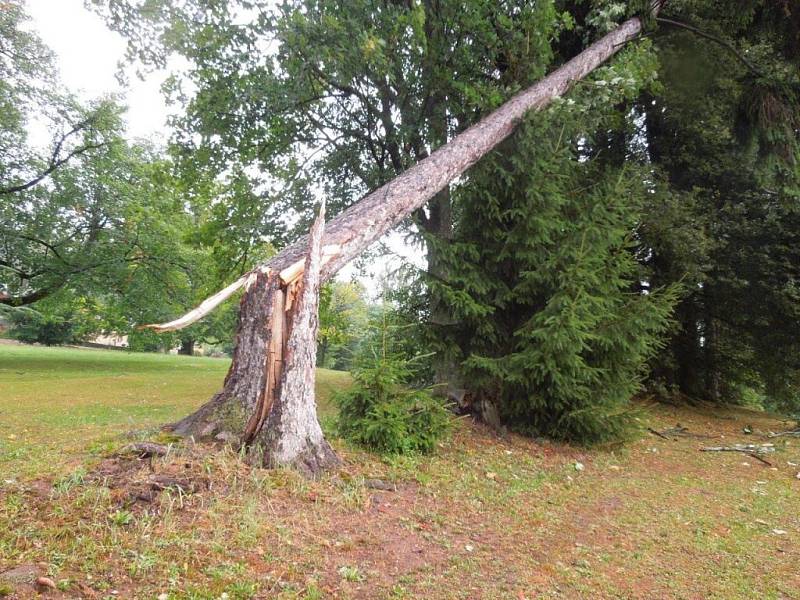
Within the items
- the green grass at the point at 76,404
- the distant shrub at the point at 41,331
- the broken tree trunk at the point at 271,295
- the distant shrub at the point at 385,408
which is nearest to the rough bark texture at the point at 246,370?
the broken tree trunk at the point at 271,295

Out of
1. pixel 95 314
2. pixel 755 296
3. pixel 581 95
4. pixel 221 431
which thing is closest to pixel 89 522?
pixel 221 431

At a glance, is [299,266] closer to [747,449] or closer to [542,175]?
[542,175]

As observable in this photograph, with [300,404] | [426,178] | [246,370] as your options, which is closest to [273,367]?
[246,370]

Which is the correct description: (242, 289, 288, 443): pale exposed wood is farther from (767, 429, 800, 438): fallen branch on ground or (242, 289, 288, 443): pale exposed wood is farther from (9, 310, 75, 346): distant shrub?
(9, 310, 75, 346): distant shrub

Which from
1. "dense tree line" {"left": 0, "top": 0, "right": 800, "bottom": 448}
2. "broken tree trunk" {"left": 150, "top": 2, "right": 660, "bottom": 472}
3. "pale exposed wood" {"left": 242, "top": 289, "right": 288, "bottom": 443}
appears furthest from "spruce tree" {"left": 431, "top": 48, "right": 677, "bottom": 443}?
"pale exposed wood" {"left": 242, "top": 289, "right": 288, "bottom": 443}

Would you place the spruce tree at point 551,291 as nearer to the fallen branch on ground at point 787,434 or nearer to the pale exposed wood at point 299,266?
the pale exposed wood at point 299,266

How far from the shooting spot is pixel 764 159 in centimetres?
→ 858

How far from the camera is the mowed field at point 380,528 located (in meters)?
2.31

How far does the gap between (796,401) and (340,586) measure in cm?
1561

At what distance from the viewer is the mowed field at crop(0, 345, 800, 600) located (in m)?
2.31

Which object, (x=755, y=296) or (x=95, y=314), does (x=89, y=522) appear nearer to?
(x=755, y=296)

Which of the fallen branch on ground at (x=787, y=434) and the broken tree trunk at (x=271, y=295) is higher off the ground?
the broken tree trunk at (x=271, y=295)

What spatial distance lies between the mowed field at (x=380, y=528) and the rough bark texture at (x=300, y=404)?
7.4 inches

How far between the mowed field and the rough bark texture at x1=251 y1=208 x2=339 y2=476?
0.19m
